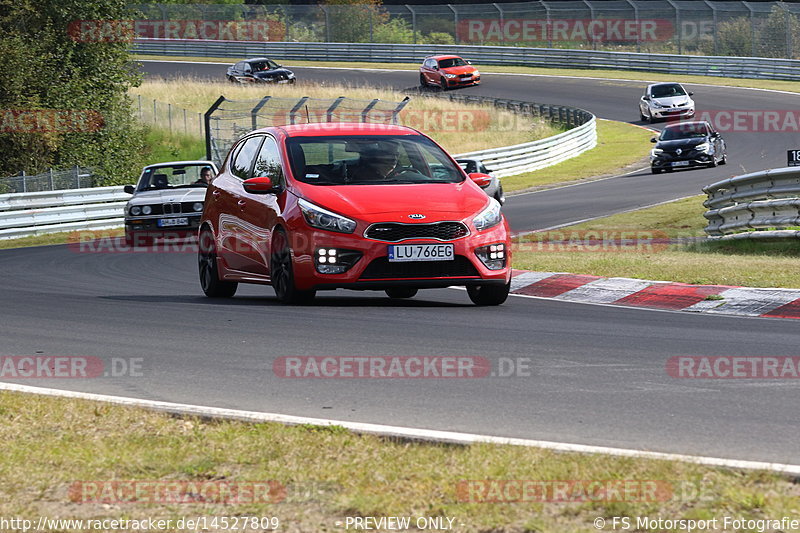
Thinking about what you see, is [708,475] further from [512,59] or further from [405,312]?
[512,59]

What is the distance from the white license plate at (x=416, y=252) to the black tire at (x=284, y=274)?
2.81ft

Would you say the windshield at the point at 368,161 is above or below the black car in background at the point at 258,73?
above

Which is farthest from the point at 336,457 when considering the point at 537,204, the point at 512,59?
the point at 512,59

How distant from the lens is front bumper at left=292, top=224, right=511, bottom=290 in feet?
32.8

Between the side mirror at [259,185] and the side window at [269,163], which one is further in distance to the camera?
the side window at [269,163]

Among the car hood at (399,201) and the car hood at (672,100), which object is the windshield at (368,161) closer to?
the car hood at (399,201)

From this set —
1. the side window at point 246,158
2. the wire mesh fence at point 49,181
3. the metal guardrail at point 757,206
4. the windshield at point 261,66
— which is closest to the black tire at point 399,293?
the side window at point 246,158

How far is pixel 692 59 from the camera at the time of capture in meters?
60.5

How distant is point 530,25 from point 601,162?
3022cm

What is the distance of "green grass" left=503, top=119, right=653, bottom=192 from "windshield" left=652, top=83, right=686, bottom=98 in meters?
1.46

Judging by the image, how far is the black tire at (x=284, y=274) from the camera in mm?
10406

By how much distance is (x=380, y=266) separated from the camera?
1001cm

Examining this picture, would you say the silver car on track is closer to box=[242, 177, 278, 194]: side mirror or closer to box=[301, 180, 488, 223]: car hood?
box=[301, 180, 488, 223]: car hood

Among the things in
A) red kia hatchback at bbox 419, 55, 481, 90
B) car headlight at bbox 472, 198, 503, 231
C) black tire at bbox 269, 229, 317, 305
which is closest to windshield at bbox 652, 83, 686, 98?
red kia hatchback at bbox 419, 55, 481, 90
